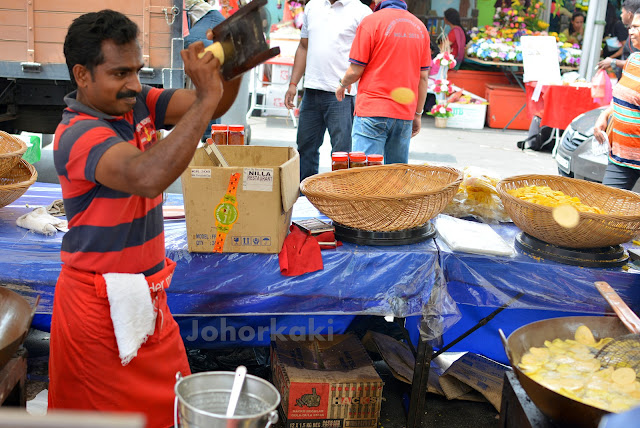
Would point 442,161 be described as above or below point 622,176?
below

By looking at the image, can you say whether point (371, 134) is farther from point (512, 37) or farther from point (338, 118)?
point (512, 37)

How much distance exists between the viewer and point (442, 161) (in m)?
8.73

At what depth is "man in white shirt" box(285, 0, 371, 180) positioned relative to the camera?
5.20m

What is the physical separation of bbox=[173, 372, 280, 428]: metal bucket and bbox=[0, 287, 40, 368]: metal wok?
0.52m

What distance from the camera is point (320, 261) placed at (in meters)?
2.79

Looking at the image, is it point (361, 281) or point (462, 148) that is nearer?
point (361, 281)

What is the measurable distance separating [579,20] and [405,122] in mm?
10648

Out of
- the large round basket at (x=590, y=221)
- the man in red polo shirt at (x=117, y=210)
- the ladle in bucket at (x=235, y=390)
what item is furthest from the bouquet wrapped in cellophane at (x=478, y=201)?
the ladle in bucket at (x=235, y=390)

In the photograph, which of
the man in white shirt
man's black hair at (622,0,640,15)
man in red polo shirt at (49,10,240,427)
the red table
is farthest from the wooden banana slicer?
the red table

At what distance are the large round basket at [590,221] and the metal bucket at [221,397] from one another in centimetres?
173

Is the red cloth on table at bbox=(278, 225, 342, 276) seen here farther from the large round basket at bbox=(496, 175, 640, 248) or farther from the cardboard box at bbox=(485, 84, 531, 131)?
the cardboard box at bbox=(485, 84, 531, 131)

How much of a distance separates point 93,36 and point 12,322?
84 centimetres

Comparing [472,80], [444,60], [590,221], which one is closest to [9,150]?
[590,221]

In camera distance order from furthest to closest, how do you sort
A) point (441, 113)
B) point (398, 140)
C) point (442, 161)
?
point (441, 113)
point (442, 161)
point (398, 140)
